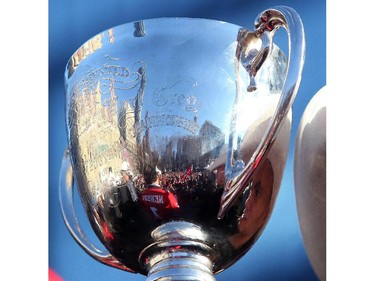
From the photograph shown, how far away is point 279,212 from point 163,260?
0.19 meters

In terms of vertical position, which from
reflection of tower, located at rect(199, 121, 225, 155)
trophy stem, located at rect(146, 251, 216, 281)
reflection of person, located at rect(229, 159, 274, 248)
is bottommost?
trophy stem, located at rect(146, 251, 216, 281)

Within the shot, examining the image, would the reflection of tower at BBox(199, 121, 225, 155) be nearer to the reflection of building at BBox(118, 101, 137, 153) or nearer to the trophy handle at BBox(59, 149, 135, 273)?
the reflection of building at BBox(118, 101, 137, 153)

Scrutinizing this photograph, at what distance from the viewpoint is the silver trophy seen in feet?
1.95

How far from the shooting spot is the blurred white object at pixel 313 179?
62 cm

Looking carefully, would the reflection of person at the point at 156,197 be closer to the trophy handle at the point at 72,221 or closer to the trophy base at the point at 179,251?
the trophy base at the point at 179,251

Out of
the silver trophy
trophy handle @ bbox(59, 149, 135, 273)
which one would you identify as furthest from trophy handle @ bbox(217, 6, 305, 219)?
trophy handle @ bbox(59, 149, 135, 273)

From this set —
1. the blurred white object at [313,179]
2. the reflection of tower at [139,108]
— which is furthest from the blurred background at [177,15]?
the reflection of tower at [139,108]

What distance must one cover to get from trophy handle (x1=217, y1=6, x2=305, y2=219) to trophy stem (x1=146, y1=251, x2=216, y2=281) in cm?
4

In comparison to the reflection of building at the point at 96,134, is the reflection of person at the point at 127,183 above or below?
below

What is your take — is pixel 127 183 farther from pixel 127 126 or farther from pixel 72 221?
pixel 72 221

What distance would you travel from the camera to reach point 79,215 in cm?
89
